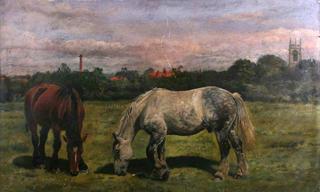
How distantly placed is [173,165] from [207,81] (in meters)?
0.89

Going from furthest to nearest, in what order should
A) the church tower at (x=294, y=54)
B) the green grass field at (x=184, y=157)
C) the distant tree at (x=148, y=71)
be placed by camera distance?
the church tower at (x=294, y=54)
the distant tree at (x=148, y=71)
the green grass field at (x=184, y=157)

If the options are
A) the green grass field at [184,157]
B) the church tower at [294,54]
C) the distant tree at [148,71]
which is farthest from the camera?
the church tower at [294,54]

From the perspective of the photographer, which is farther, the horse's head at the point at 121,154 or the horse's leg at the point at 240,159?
the horse's leg at the point at 240,159

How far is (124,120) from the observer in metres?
5.72

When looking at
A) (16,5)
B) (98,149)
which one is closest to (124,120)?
(98,149)

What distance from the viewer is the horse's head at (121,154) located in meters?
5.66

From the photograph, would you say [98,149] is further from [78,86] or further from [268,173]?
[268,173]

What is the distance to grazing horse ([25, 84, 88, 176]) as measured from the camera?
18.4 ft

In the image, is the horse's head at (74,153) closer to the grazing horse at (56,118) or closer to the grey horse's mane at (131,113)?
the grazing horse at (56,118)

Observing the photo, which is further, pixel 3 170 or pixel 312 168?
pixel 312 168

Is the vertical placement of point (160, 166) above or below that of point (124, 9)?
below

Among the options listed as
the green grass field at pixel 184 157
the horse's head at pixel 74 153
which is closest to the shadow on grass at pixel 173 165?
the green grass field at pixel 184 157

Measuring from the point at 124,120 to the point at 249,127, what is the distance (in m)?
1.23

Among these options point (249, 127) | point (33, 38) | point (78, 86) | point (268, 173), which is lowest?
point (268, 173)
